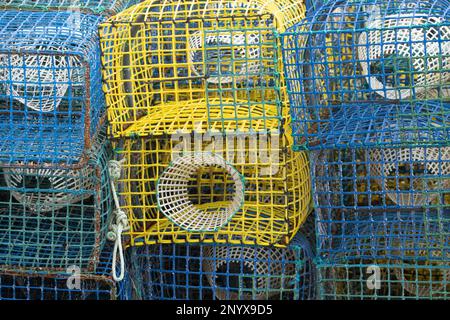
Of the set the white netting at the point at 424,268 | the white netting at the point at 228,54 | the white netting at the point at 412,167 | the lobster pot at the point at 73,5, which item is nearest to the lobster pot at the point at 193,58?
the white netting at the point at 228,54

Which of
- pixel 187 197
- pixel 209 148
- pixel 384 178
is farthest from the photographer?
pixel 187 197

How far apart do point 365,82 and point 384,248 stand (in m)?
0.66

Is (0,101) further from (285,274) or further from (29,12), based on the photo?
(285,274)

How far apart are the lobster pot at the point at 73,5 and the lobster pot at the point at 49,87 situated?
0.04 metres

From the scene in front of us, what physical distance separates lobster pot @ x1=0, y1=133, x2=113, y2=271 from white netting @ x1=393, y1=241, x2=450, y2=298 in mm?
1070

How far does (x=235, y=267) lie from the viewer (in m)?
3.15

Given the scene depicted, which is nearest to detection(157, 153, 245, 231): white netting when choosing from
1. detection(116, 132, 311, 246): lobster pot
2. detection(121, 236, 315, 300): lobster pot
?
detection(116, 132, 311, 246): lobster pot

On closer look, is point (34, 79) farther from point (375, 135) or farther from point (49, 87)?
point (375, 135)

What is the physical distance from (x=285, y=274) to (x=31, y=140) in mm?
1081

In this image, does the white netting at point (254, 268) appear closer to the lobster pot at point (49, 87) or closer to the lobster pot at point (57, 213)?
the lobster pot at point (57, 213)

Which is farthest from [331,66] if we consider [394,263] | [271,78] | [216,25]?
[394,263]

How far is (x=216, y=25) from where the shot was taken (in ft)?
9.09

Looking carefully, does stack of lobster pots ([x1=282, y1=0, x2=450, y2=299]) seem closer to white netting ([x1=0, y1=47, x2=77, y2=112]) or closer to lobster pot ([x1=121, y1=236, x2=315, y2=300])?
lobster pot ([x1=121, y1=236, x2=315, y2=300])

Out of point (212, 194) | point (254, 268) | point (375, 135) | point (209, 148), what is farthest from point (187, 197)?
point (375, 135)
